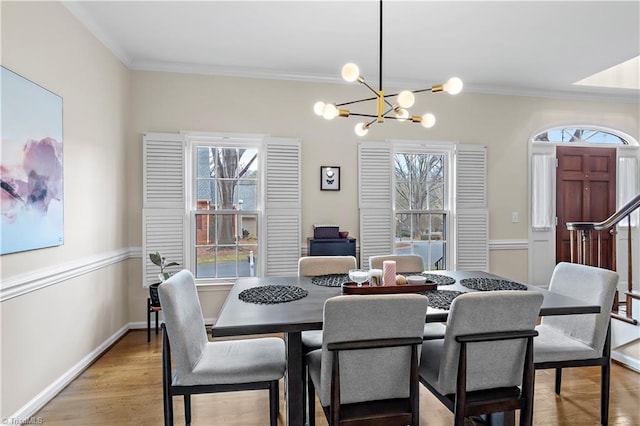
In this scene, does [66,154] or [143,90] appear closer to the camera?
[66,154]

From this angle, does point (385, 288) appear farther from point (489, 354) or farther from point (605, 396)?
point (605, 396)

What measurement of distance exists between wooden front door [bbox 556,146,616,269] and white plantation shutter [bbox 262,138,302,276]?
3.42 metres

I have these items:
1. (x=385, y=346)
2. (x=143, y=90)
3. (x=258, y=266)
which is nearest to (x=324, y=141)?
(x=258, y=266)

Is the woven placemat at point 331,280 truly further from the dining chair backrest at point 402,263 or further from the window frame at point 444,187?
the window frame at point 444,187

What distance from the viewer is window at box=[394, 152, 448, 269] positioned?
425 centimetres

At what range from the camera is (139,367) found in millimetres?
2854

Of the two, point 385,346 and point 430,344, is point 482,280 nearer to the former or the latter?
point 430,344

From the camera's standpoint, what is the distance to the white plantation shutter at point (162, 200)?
12.0ft

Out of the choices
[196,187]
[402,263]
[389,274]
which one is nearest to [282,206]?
[196,187]

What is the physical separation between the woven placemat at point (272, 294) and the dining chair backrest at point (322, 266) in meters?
0.46

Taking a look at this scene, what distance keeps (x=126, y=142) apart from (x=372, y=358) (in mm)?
3416

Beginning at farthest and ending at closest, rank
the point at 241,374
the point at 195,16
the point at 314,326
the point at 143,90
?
the point at 143,90, the point at 195,16, the point at 241,374, the point at 314,326

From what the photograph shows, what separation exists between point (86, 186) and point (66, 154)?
36cm

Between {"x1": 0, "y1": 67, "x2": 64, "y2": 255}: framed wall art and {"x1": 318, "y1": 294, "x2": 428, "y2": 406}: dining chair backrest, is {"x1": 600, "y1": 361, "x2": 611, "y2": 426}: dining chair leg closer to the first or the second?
{"x1": 318, "y1": 294, "x2": 428, "y2": 406}: dining chair backrest
